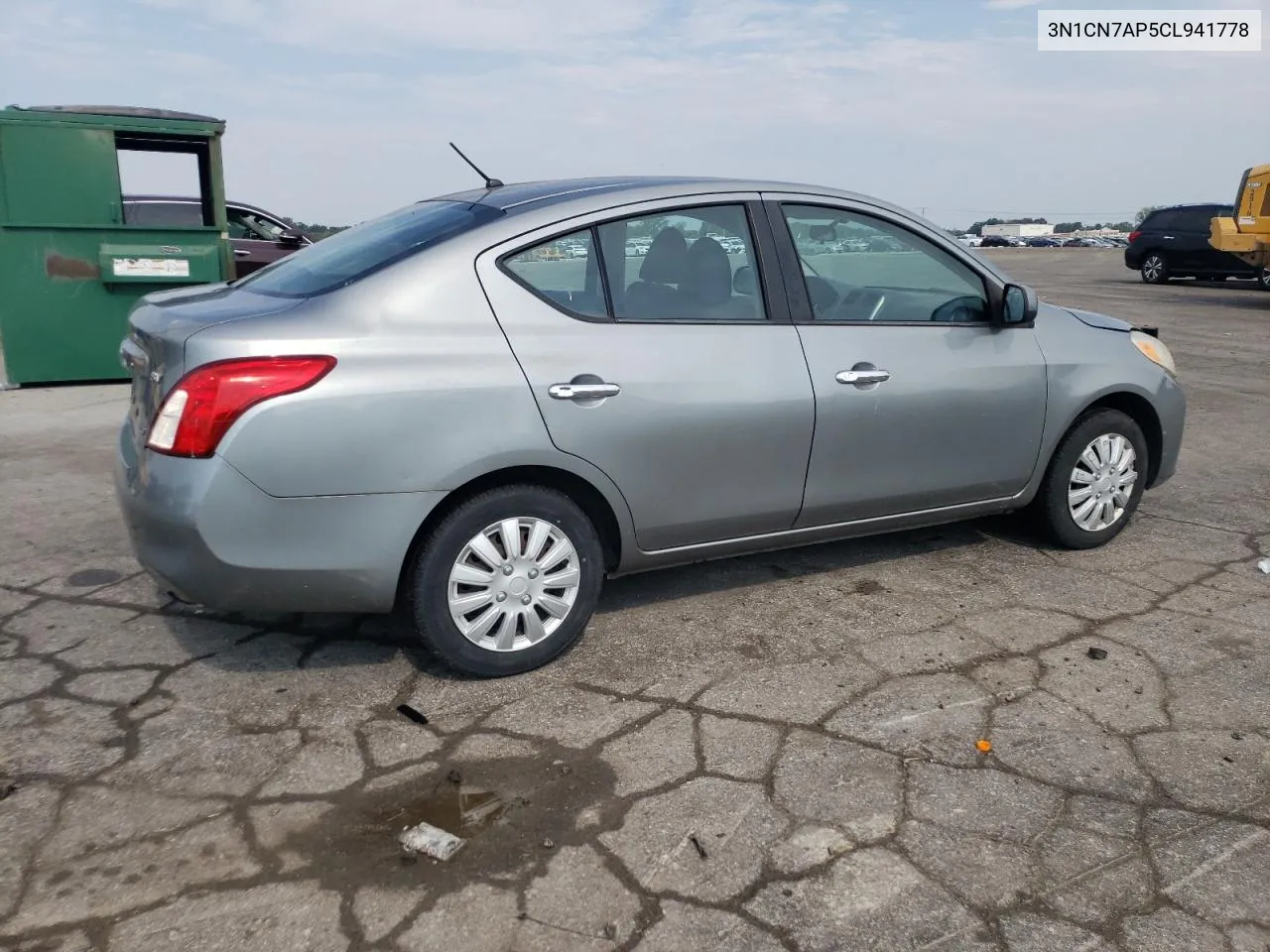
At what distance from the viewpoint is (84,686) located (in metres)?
3.43

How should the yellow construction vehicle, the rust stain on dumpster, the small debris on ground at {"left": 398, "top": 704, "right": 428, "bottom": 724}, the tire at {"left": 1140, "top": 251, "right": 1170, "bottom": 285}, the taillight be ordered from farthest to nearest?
the tire at {"left": 1140, "top": 251, "right": 1170, "bottom": 285} < the yellow construction vehicle < the rust stain on dumpster < the small debris on ground at {"left": 398, "top": 704, "right": 428, "bottom": 724} < the taillight

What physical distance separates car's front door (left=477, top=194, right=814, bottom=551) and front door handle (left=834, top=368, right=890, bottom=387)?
0.57 feet

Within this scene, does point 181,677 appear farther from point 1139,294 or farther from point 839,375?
point 1139,294

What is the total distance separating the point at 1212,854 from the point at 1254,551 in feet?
8.69

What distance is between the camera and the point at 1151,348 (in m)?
4.81

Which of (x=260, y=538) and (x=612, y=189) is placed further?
(x=612, y=189)

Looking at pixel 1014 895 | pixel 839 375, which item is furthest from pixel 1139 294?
pixel 1014 895

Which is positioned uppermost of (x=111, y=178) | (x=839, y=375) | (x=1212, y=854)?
(x=111, y=178)

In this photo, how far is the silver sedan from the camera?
305 cm

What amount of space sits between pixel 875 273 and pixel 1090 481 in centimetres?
139

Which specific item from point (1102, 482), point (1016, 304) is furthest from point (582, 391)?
point (1102, 482)

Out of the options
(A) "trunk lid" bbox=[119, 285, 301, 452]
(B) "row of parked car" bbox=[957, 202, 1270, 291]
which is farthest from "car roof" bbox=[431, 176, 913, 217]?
(B) "row of parked car" bbox=[957, 202, 1270, 291]

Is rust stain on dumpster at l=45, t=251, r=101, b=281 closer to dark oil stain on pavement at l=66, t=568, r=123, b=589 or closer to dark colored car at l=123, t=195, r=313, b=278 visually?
dark colored car at l=123, t=195, r=313, b=278

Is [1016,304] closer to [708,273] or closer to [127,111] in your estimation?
[708,273]
